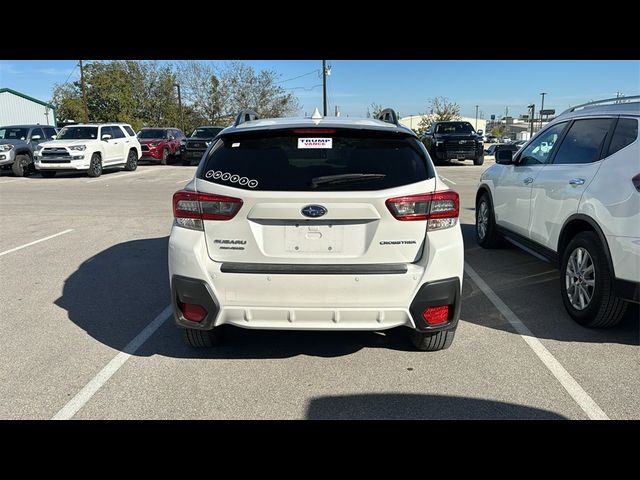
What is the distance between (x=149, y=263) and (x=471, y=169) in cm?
1861

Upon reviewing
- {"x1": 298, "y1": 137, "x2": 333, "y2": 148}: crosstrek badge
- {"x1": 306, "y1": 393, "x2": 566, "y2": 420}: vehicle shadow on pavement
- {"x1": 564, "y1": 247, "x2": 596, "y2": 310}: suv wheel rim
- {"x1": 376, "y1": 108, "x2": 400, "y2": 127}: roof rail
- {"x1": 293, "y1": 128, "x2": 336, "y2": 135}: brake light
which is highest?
{"x1": 376, "y1": 108, "x2": 400, "y2": 127}: roof rail

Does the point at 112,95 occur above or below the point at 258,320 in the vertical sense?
above

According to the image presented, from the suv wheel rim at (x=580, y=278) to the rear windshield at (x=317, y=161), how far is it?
1839mm

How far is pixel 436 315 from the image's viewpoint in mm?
3373

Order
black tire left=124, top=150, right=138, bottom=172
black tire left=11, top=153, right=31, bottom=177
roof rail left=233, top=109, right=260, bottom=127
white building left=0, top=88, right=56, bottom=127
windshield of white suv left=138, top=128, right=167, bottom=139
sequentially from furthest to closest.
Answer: white building left=0, top=88, right=56, bottom=127 → windshield of white suv left=138, top=128, right=167, bottom=139 → black tire left=124, top=150, right=138, bottom=172 → black tire left=11, top=153, right=31, bottom=177 → roof rail left=233, top=109, right=260, bottom=127

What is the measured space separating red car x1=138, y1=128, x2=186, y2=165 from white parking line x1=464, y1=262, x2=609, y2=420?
2282cm

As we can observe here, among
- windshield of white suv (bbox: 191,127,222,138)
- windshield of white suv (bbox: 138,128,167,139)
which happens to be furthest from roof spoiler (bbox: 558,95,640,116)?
windshield of white suv (bbox: 138,128,167,139)

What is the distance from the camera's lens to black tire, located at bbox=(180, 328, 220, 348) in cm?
371

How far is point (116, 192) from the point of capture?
46.5 ft

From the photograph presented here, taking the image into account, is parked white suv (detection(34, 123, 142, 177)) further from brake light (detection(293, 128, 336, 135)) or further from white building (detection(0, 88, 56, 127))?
white building (detection(0, 88, 56, 127))

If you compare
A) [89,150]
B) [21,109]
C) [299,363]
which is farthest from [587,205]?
[21,109]
